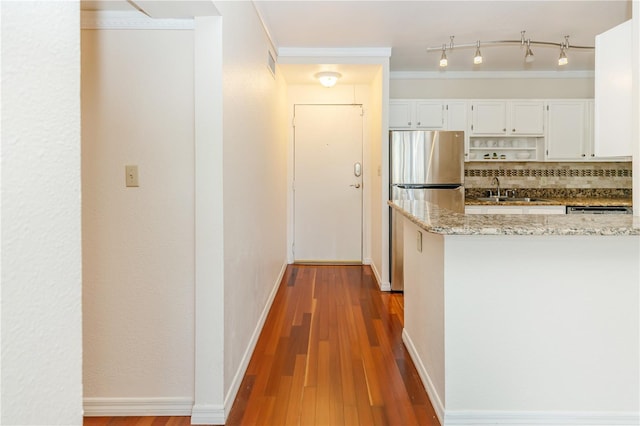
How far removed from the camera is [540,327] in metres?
1.70

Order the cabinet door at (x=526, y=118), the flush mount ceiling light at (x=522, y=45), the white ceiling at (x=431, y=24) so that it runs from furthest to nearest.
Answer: the cabinet door at (x=526, y=118), the flush mount ceiling light at (x=522, y=45), the white ceiling at (x=431, y=24)

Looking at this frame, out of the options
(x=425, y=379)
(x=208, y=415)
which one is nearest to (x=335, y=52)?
(x=425, y=379)

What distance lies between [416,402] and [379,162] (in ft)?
8.67

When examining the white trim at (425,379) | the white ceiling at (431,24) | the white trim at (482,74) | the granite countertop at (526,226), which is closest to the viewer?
the granite countertop at (526,226)

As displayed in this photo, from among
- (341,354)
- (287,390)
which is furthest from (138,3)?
(341,354)

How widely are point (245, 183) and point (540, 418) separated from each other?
192cm

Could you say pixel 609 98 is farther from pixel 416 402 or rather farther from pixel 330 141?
pixel 330 141

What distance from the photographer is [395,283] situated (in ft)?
12.8

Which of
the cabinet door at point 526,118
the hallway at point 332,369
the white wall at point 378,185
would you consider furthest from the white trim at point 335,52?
the hallway at point 332,369

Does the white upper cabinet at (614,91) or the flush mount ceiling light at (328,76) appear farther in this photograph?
the flush mount ceiling light at (328,76)

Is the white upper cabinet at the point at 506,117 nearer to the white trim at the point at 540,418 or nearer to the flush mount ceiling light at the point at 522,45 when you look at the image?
the flush mount ceiling light at the point at 522,45

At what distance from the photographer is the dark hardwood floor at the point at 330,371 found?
188 centimetres

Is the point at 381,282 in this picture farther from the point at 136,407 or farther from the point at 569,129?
the point at 569,129

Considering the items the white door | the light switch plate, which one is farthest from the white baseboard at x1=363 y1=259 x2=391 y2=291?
the light switch plate
